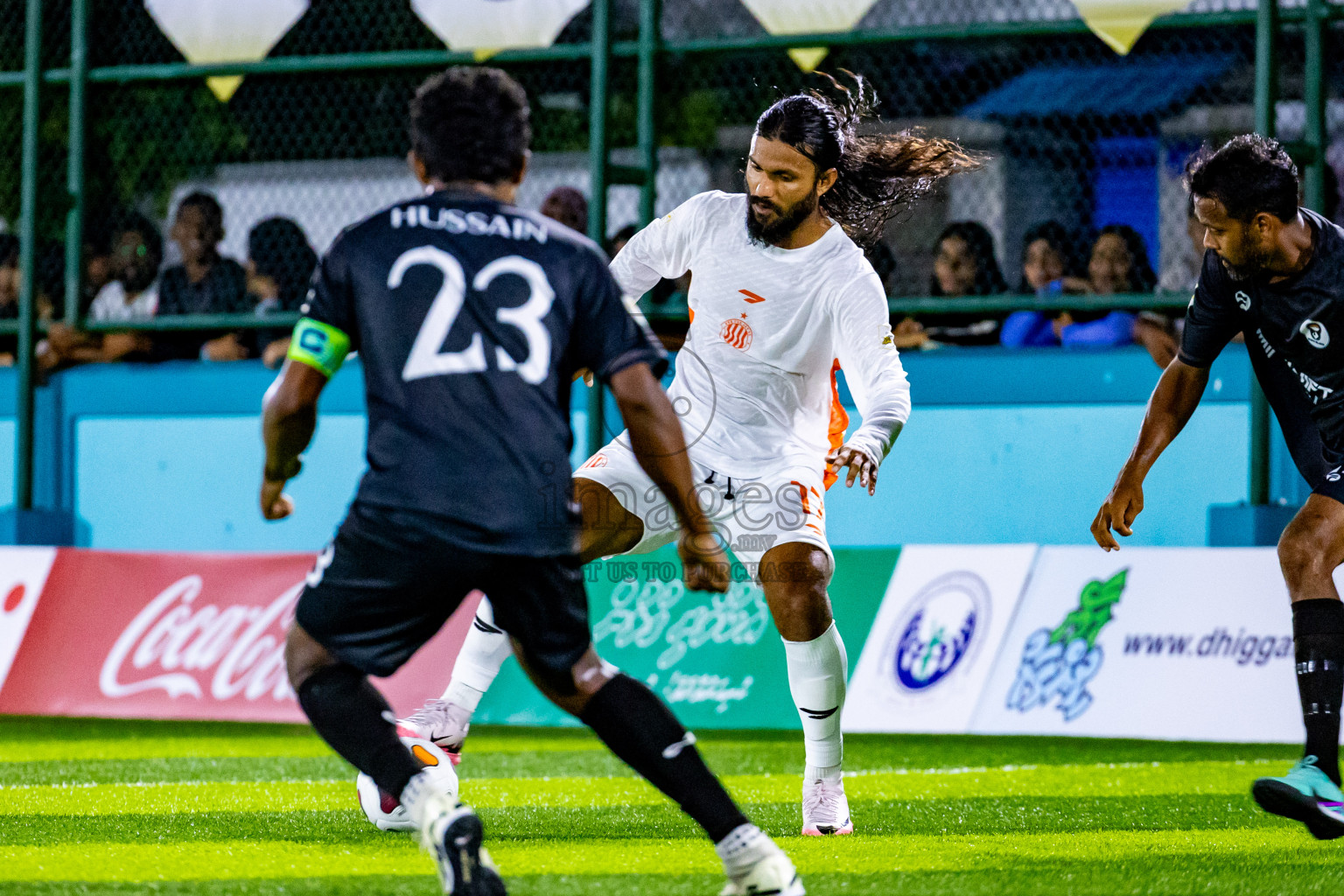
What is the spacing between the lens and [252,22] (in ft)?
33.2

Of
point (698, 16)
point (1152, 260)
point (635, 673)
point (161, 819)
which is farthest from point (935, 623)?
point (698, 16)

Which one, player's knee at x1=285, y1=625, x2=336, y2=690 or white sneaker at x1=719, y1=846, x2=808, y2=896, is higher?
player's knee at x1=285, y1=625, x2=336, y2=690

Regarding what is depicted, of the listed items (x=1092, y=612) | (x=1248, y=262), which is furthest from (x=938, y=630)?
(x=1248, y=262)

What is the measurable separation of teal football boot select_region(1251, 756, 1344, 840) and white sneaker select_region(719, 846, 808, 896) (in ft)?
5.28

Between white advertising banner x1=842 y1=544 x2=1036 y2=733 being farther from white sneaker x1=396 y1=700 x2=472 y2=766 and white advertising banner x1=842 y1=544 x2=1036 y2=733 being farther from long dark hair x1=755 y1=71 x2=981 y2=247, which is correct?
white sneaker x1=396 y1=700 x2=472 y2=766

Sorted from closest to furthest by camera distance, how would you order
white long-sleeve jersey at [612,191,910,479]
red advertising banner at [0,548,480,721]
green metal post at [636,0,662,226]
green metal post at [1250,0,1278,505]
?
white long-sleeve jersey at [612,191,910,479] < green metal post at [1250,0,1278,505] < red advertising banner at [0,548,480,721] < green metal post at [636,0,662,226]

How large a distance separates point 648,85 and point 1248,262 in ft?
15.7

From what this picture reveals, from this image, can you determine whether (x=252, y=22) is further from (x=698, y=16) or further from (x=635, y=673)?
(x=635, y=673)

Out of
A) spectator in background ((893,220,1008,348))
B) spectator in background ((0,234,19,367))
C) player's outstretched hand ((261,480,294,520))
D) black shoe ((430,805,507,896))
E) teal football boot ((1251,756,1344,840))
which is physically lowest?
spectator in background ((0,234,19,367))

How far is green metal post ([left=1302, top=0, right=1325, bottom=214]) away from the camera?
331 inches

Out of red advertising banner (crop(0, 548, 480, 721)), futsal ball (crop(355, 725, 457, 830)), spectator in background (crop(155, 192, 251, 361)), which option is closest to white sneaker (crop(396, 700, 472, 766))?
futsal ball (crop(355, 725, 457, 830))

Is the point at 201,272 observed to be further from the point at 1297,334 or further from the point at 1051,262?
the point at 1297,334

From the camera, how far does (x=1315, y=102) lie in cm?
852

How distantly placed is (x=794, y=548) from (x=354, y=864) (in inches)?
63.6
